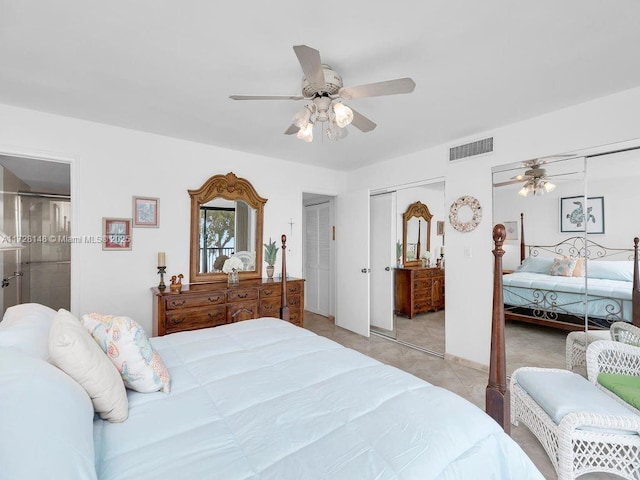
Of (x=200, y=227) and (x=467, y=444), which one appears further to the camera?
(x=200, y=227)

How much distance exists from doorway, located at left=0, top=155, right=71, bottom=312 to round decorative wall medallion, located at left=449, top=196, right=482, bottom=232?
4.41 meters

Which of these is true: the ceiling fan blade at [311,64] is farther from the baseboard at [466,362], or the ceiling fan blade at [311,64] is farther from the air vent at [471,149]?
the baseboard at [466,362]

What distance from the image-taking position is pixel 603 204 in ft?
8.40

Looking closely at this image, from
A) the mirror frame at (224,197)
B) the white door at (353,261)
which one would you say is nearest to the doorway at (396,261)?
the white door at (353,261)

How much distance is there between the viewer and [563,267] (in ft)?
9.21

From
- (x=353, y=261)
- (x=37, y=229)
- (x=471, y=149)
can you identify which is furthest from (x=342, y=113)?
(x=37, y=229)

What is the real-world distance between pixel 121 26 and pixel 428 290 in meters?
4.47

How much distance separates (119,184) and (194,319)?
62.3 inches

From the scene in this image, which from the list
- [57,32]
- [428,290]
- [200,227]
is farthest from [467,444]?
[428,290]

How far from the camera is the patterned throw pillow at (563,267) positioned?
2758 mm

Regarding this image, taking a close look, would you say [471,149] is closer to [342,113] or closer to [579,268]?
[579,268]

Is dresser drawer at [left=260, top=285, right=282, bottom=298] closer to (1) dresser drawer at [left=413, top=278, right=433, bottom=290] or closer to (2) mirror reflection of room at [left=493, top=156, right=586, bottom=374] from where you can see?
(1) dresser drawer at [left=413, top=278, right=433, bottom=290]

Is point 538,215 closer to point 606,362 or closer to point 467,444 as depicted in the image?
point 606,362

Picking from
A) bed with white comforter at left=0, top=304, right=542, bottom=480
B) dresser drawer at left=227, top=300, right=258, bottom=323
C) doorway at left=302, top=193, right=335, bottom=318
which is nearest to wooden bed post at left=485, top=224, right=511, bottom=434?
bed with white comforter at left=0, top=304, right=542, bottom=480
